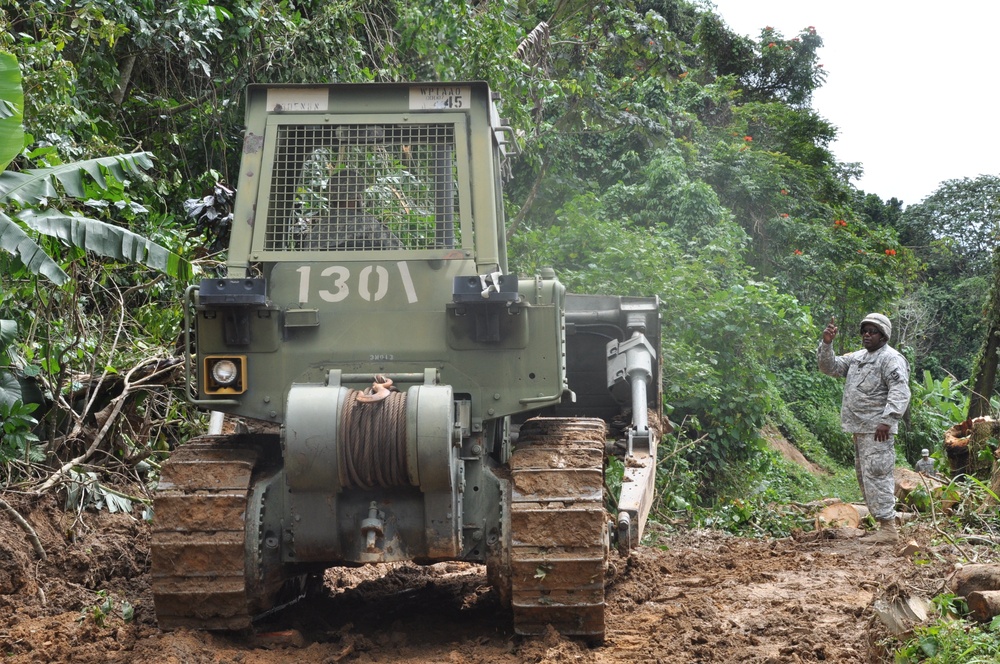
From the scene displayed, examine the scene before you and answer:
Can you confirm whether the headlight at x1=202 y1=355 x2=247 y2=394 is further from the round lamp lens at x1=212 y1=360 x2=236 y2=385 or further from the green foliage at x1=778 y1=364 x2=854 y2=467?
the green foliage at x1=778 y1=364 x2=854 y2=467

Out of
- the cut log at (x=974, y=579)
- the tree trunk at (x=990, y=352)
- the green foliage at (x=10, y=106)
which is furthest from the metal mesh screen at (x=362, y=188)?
the tree trunk at (x=990, y=352)

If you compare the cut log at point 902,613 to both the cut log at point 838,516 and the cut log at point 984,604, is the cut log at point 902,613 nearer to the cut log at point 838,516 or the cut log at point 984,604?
the cut log at point 984,604

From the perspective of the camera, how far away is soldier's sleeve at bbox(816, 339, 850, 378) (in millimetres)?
8688

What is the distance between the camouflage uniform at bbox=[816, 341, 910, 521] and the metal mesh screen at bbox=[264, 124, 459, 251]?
12.7 ft

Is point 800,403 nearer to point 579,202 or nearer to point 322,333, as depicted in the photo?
point 579,202

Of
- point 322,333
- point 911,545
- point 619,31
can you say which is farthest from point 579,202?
point 322,333

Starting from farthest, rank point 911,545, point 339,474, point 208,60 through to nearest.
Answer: point 208,60, point 911,545, point 339,474

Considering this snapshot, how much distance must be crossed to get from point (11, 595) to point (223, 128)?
257 inches

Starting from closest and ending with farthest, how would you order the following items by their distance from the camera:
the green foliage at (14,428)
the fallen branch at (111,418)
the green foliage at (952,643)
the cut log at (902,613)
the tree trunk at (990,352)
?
the green foliage at (952,643)
the cut log at (902,613)
the green foliage at (14,428)
the fallen branch at (111,418)
the tree trunk at (990,352)

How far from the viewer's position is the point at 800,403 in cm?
2309

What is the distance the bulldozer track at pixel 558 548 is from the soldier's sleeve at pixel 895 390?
3739 mm

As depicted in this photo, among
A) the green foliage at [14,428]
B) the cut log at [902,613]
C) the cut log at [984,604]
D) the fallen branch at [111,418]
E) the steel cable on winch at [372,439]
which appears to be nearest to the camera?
the cut log at [984,604]

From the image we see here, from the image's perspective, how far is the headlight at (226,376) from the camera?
5582mm

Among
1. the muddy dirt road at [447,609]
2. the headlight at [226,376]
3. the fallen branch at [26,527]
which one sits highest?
the headlight at [226,376]
